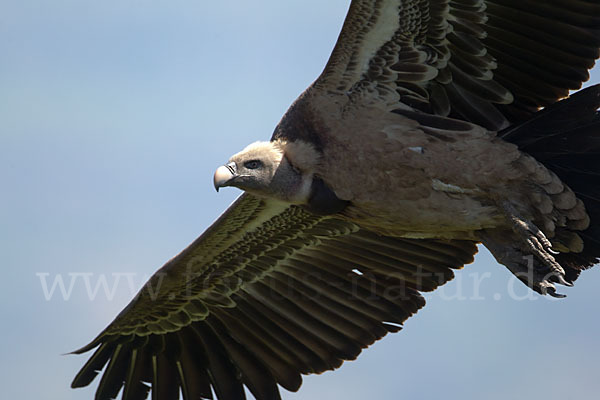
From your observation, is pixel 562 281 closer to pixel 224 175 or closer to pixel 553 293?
pixel 553 293

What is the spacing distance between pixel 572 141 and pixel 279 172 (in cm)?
262

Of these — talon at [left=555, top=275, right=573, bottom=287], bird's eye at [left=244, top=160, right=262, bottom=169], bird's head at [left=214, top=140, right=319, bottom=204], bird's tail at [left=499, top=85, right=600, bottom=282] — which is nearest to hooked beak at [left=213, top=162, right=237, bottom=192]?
bird's head at [left=214, top=140, right=319, bottom=204]

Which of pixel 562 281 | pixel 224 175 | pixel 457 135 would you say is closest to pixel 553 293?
pixel 562 281

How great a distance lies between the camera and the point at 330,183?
925cm

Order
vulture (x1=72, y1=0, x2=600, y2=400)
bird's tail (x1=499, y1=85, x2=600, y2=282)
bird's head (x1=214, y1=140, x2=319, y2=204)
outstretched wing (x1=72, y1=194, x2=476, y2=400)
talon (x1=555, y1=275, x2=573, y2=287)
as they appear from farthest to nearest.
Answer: outstretched wing (x1=72, y1=194, x2=476, y2=400)
talon (x1=555, y1=275, x2=573, y2=287)
bird's head (x1=214, y1=140, x2=319, y2=204)
bird's tail (x1=499, y1=85, x2=600, y2=282)
vulture (x1=72, y1=0, x2=600, y2=400)

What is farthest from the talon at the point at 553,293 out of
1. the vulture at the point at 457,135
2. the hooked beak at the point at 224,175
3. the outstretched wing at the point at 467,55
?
the hooked beak at the point at 224,175

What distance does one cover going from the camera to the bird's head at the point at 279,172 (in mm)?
9234

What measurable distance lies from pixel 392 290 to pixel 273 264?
52.6 inches

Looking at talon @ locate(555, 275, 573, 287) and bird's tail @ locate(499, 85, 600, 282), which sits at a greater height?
bird's tail @ locate(499, 85, 600, 282)

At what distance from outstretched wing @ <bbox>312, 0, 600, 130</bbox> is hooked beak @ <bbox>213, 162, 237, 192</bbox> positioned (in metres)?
1.04

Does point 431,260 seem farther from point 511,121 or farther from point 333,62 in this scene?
point 333,62

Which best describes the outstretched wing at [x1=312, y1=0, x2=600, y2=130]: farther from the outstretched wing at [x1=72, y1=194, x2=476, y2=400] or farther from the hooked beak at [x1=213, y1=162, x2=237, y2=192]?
the outstretched wing at [x1=72, y1=194, x2=476, y2=400]

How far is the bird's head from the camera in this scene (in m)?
9.23

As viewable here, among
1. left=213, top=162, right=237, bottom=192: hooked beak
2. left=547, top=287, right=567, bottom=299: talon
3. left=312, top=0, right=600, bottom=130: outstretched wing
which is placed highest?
left=312, top=0, right=600, bottom=130: outstretched wing
